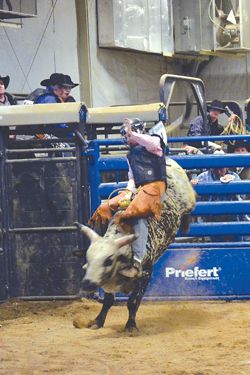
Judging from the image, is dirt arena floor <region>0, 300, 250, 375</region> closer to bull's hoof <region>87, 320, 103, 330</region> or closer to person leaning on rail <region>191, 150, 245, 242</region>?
bull's hoof <region>87, 320, 103, 330</region>

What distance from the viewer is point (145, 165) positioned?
388 inches

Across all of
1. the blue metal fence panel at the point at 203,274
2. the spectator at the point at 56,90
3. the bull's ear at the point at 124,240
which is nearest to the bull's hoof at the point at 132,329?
the bull's ear at the point at 124,240

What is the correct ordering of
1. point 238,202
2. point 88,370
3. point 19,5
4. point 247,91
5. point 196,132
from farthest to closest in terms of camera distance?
point 247,91, point 19,5, point 196,132, point 238,202, point 88,370

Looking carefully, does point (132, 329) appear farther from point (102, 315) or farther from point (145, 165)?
point (145, 165)

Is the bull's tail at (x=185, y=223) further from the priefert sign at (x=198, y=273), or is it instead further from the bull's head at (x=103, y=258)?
the bull's head at (x=103, y=258)

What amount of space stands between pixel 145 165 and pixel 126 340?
1607 millimetres

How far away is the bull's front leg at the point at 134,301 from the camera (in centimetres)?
966

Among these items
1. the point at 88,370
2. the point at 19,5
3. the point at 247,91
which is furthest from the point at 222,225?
the point at 247,91

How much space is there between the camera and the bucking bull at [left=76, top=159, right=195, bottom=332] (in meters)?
9.39

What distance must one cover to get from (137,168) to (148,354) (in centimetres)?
202

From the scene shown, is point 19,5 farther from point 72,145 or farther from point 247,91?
point 247,91

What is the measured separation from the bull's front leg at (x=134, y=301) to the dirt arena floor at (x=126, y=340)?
10cm

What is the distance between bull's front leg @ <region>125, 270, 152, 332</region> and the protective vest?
845 mm

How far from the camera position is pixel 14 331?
9.91 m
